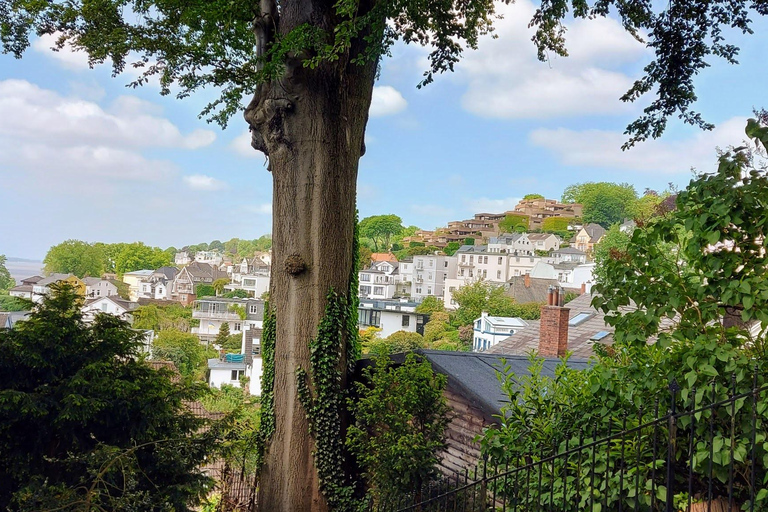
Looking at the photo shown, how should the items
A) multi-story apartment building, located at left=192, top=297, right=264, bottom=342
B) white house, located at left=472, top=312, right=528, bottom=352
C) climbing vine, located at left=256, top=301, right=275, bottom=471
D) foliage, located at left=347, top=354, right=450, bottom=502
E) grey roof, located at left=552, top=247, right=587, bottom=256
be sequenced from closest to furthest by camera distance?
foliage, located at left=347, top=354, right=450, bottom=502 → climbing vine, located at left=256, top=301, right=275, bottom=471 → white house, located at left=472, top=312, right=528, bottom=352 → multi-story apartment building, located at left=192, top=297, right=264, bottom=342 → grey roof, located at left=552, top=247, right=587, bottom=256

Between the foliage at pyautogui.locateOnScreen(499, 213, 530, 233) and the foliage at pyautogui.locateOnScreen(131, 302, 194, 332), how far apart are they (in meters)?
48.1

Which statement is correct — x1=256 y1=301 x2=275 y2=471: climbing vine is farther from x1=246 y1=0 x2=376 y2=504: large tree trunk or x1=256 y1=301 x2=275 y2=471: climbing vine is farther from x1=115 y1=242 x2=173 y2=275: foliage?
x1=115 y1=242 x2=173 y2=275: foliage

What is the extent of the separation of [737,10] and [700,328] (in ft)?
17.8

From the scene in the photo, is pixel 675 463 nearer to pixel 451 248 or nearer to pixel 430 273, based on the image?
pixel 430 273

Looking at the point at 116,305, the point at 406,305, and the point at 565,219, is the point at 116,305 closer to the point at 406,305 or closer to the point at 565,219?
the point at 406,305

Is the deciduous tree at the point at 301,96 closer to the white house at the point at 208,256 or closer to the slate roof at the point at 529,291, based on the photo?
the slate roof at the point at 529,291

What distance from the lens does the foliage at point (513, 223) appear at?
9199cm

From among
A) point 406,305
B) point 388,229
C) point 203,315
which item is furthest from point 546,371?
point 388,229

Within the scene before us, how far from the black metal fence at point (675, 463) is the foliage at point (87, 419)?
3998 mm

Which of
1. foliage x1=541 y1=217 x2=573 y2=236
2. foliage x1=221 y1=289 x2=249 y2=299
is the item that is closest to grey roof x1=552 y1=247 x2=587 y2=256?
foliage x1=541 y1=217 x2=573 y2=236

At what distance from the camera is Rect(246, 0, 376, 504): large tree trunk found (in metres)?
7.89

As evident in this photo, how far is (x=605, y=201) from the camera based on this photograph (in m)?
85.3

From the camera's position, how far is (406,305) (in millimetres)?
55156

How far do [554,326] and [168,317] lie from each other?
166 ft
